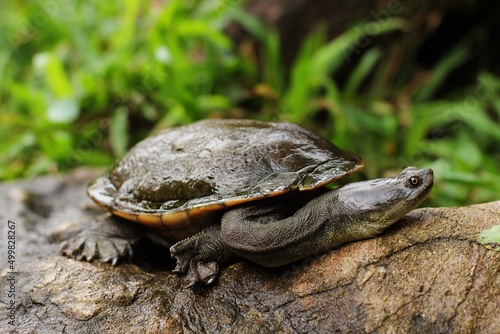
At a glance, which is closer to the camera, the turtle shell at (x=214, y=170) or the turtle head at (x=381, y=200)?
the turtle head at (x=381, y=200)

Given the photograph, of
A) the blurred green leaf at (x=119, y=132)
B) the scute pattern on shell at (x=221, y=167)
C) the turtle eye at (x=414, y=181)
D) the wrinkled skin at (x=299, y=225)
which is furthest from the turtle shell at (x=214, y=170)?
the blurred green leaf at (x=119, y=132)

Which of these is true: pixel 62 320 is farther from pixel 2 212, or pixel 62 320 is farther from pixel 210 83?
pixel 210 83

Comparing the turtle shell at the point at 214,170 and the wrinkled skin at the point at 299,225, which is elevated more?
the turtle shell at the point at 214,170

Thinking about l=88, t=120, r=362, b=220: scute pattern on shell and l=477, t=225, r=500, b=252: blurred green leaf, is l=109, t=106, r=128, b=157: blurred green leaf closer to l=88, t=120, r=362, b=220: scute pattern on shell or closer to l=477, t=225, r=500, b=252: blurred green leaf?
l=88, t=120, r=362, b=220: scute pattern on shell

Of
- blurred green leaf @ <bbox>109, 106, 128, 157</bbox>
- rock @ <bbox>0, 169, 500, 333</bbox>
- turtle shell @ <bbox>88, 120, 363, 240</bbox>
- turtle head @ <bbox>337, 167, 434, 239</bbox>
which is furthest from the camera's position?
blurred green leaf @ <bbox>109, 106, 128, 157</bbox>

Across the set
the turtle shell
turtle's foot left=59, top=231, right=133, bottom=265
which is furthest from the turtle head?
turtle's foot left=59, top=231, right=133, bottom=265

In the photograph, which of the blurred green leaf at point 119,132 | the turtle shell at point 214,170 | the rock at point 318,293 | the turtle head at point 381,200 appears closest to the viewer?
the rock at point 318,293

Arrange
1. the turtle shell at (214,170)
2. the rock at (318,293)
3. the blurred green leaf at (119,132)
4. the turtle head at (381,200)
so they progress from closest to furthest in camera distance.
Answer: the rock at (318,293)
the turtle head at (381,200)
the turtle shell at (214,170)
the blurred green leaf at (119,132)

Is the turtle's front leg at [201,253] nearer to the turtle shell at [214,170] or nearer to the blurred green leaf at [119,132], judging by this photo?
the turtle shell at [214,170]
